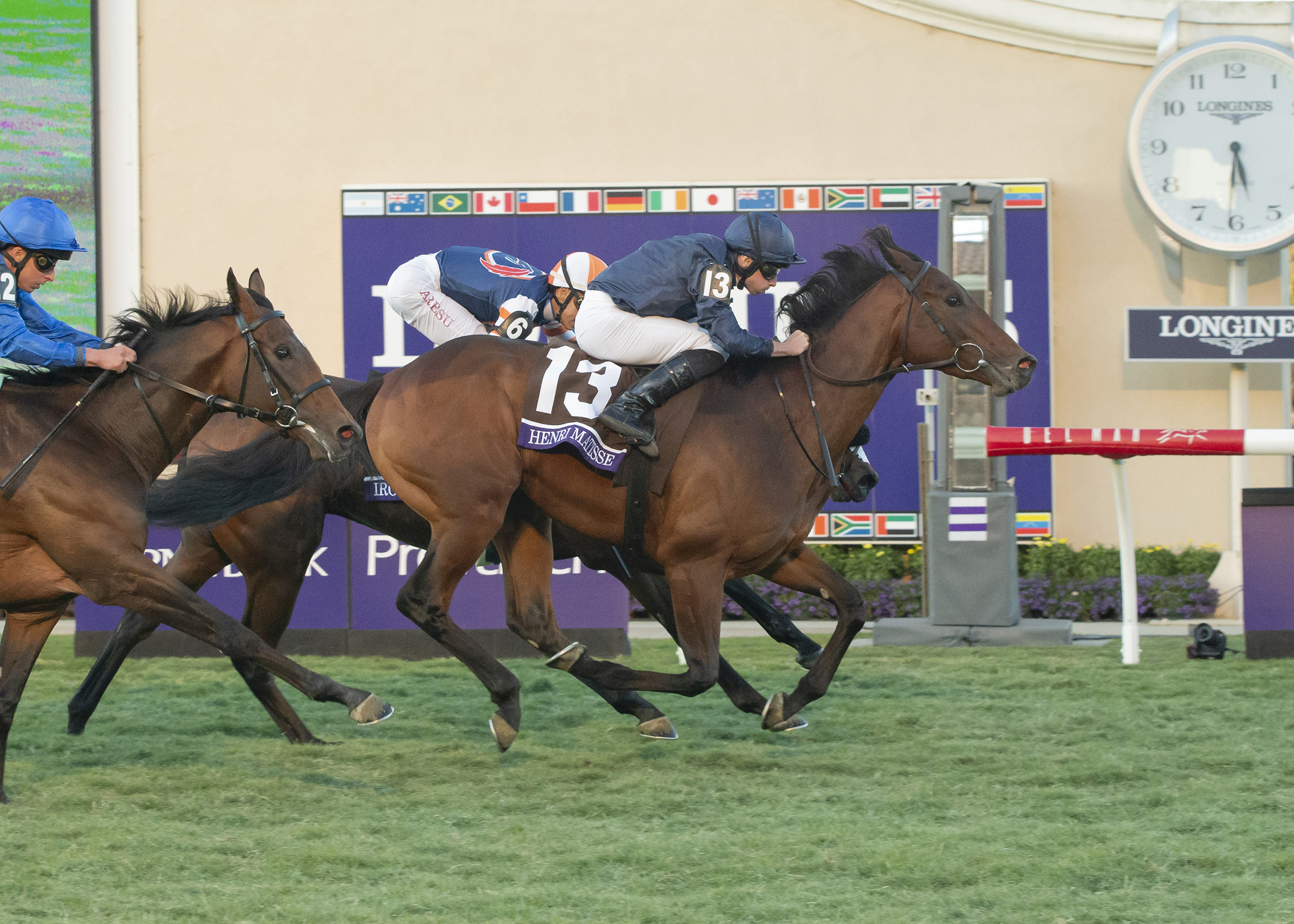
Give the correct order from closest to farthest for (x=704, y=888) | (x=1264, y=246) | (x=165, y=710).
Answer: (x=704, y=888), (x=165, y=710), (x=1264, y=246)

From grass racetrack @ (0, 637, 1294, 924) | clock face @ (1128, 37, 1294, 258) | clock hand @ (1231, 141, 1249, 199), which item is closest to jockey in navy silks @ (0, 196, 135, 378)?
grass racetrack @ (0, 637, 1294, 924)

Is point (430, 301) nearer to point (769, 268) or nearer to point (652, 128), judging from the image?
point (769, 268)

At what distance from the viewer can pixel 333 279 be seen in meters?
9.93

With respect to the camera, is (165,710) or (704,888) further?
(165,710)

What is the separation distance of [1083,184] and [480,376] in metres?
6.16

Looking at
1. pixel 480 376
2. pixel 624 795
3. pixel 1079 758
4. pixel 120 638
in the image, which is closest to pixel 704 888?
pixel 624 795

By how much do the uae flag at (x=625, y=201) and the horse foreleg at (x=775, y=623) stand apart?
4.77 meters

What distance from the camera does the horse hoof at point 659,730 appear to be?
4.82 m

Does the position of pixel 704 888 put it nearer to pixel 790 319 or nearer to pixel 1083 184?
pixel 790 319

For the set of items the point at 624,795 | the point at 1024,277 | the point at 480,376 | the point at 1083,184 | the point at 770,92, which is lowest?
the point at 624,795

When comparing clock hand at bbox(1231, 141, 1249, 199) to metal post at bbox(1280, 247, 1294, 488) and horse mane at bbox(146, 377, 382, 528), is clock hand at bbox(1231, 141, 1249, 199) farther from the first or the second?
horse mane at bbox(146, 377, 382, 528)

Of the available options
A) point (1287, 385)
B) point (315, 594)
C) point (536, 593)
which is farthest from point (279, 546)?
point (1287, 385)

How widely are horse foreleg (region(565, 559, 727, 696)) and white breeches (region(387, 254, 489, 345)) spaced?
1.52 meters

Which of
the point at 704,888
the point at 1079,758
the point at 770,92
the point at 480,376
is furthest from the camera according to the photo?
the point at 770,92
